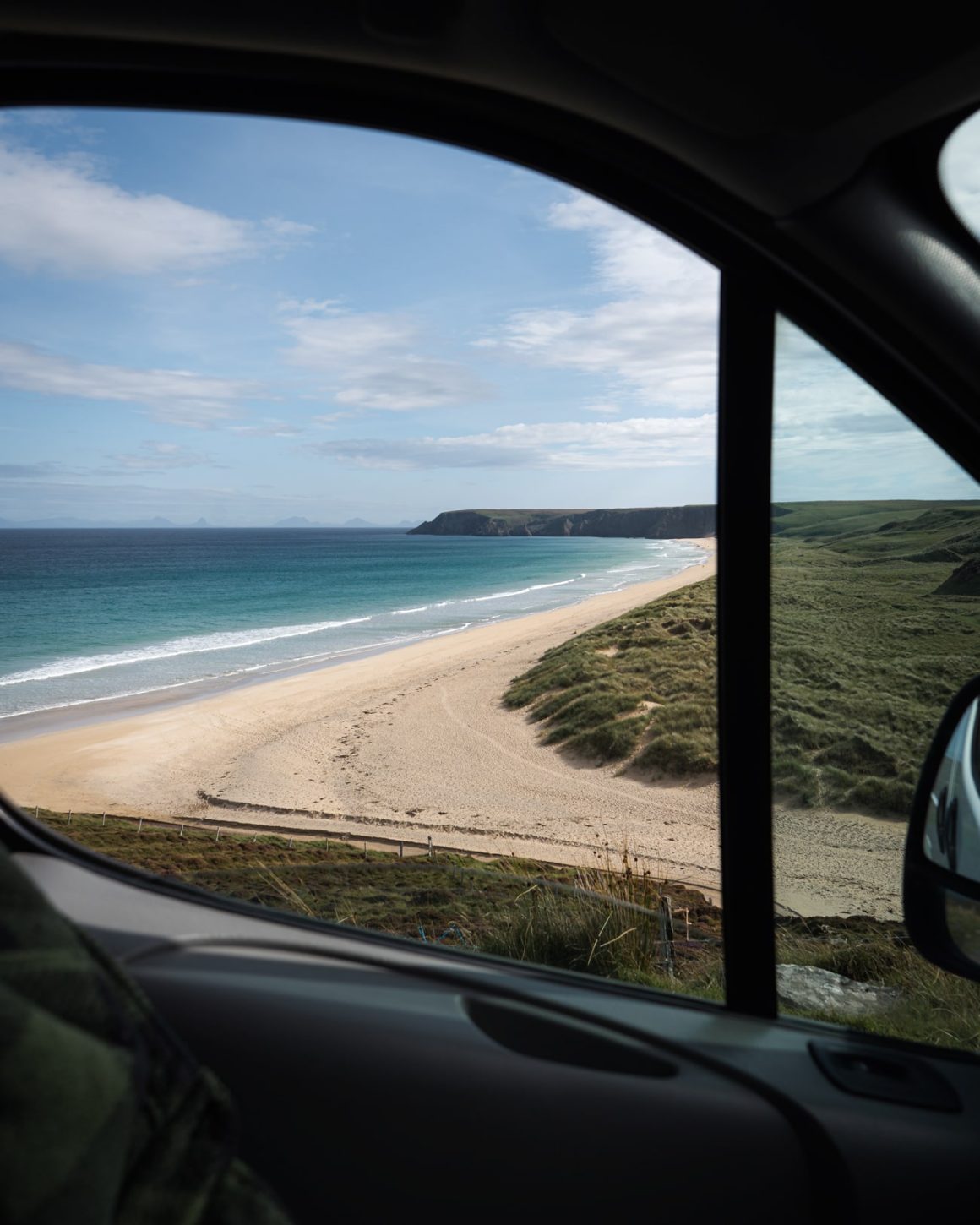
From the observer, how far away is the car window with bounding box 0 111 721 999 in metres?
1.87

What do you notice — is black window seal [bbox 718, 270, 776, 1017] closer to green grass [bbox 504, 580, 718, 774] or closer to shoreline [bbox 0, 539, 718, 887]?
shoreline [bbox 0, 539, 718, 887]

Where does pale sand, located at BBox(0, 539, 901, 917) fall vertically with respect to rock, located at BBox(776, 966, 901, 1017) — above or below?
below

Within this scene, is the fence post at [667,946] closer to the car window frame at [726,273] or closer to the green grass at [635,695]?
the car window frame at [726,273]

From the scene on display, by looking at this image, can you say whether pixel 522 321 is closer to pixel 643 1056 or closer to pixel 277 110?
pixel 277 110

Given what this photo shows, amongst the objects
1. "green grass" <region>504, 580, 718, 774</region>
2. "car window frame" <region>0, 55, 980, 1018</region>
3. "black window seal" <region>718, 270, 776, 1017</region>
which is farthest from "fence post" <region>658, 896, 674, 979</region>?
"green grass" <region>504, 580, 718, 774</region>

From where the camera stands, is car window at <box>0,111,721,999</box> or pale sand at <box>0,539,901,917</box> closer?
car window at <box>0,111,721,999</box>

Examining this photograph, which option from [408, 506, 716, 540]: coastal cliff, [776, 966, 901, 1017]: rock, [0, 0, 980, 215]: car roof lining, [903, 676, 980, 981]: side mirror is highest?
[408, 506, 716, 540]: coastal cliff

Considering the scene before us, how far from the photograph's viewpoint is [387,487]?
6.60 meters

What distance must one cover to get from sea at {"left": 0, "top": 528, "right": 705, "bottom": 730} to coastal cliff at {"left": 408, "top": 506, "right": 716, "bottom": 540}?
2797mm

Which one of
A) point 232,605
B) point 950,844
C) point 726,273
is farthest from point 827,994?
point 232,605

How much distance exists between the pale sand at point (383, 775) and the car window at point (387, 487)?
88 millimetres

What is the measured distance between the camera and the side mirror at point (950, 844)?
1.12 m

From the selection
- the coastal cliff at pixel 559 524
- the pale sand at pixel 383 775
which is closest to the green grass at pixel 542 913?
the pale sand at pixel 383 775

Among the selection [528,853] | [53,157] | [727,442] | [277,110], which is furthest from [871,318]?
[528,853]
